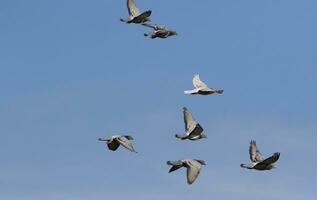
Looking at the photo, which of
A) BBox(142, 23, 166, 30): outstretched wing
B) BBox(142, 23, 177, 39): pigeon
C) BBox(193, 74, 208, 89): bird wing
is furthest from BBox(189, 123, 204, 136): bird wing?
BBox(142, 23, 166, 30): outstretched wing

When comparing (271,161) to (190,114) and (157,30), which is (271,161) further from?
(157,30)

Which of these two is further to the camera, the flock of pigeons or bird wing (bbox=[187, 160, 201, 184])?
the flock of pigeons

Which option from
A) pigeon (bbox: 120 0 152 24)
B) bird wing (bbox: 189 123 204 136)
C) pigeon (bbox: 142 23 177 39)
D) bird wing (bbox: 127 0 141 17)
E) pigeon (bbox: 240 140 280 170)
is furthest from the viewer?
bird wing (bbox: 127 0 141 17)

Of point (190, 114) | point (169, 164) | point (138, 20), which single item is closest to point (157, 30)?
point (138, 20)

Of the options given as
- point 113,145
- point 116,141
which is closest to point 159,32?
point 116,141

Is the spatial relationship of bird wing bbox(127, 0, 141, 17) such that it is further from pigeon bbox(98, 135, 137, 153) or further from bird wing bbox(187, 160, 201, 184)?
bird wing bbox(187, 160, 201, 184)

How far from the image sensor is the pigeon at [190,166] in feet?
323

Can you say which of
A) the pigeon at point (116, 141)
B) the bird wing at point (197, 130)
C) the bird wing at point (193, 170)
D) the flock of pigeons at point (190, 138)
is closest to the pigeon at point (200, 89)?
the flock of pigeons at point (190, 138)

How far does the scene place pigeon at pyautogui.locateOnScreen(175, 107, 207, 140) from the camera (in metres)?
107

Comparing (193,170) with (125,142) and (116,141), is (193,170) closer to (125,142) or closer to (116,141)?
(125,142)

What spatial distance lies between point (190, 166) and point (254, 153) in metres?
13.4

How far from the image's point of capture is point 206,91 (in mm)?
113750

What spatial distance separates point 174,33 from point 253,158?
17425 millimetres

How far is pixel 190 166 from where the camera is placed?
10044cm
